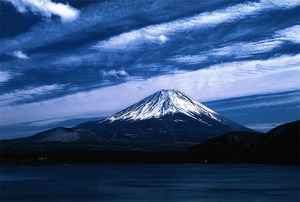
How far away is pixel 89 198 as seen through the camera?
58781mm

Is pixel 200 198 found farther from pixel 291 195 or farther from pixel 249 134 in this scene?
pixel 249 134

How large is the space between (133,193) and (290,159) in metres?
103

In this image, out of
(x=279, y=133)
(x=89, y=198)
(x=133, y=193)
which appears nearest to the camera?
(x=89, y=198)

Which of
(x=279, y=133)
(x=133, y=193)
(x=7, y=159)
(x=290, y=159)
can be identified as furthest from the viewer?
(x=7, y=159)

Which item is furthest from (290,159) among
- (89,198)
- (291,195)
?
(89,198)

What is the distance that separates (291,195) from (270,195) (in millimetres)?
3025

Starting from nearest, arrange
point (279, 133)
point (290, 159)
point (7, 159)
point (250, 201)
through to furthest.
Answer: point (250, 201)
point (290, 159)
point (279, 133)
point (7, 159)

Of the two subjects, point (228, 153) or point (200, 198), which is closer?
point (200, 198)

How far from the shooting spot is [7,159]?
191000mm

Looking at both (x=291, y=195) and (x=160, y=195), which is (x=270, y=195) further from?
(x=160, y=195)

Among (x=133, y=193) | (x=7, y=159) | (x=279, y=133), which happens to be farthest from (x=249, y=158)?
(x=133, y=193)

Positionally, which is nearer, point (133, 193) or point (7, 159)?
point (133, 193)

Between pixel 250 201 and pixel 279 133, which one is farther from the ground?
pixel 279 133

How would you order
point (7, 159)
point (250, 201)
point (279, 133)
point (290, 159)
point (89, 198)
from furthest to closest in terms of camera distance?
point (7, 159) < point (279, 133) < point (290, 159) < point (89, 198) < point (250, 201)
